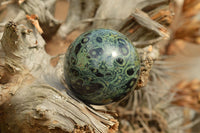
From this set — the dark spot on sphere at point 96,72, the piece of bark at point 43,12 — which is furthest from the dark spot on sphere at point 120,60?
the piece of bark at point 43,12

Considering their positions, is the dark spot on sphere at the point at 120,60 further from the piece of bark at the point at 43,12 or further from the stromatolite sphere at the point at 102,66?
the piece of bark at the point at 43,12

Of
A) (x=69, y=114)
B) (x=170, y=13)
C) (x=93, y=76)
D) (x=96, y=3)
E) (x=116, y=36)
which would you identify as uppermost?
(x=96, y=3)

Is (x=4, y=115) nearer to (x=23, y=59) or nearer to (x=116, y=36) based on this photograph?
(x=23, y=59)

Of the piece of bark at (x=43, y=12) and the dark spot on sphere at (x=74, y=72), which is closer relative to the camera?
the dark spot on sphere at (x=74, y=72)

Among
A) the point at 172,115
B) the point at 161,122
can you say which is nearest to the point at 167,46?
the point at 172,115

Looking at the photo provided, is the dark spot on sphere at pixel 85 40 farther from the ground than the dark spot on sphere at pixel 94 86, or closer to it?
farther from the ground

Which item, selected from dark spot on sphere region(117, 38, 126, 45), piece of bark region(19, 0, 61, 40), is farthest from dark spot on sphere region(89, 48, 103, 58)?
piece of bark region(19, 0, 61, 40)
